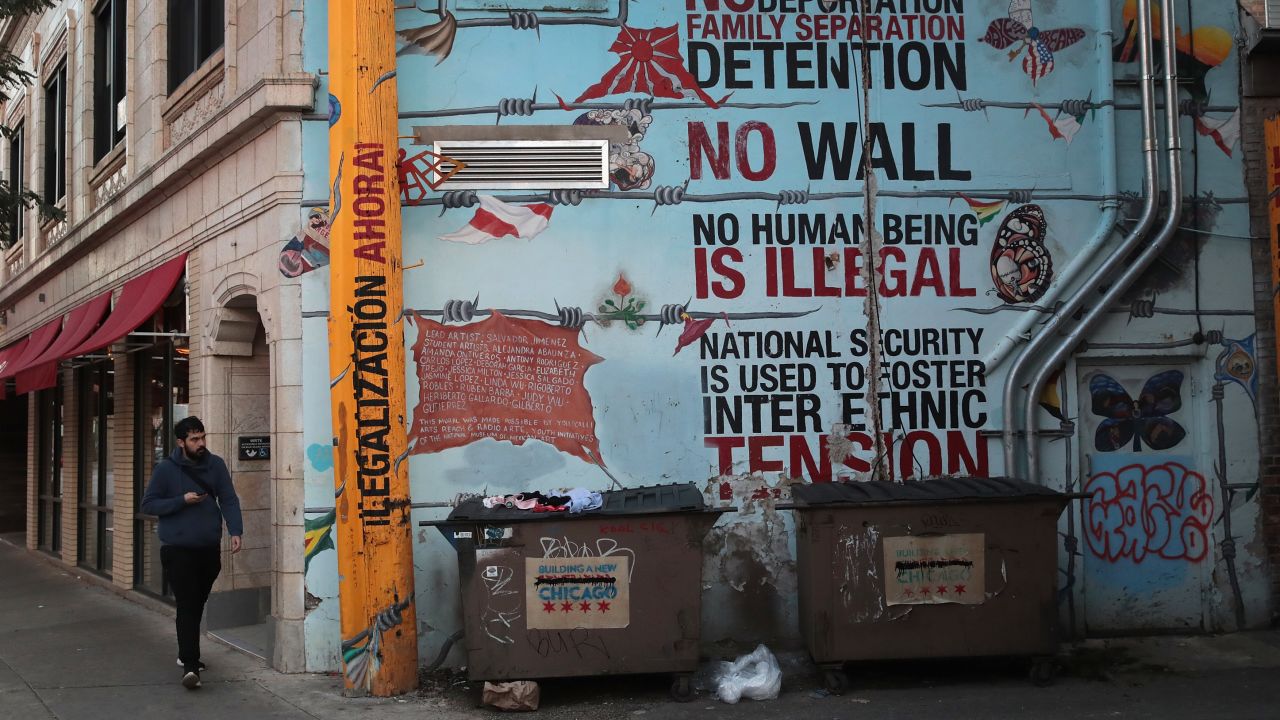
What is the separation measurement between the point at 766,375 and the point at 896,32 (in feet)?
9.13

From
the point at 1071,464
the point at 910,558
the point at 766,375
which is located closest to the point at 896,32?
the point at 766,375

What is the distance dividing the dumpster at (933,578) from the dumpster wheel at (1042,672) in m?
0.10

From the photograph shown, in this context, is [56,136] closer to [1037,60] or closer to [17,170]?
[17,170]

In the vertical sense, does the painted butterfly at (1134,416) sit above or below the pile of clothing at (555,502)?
above

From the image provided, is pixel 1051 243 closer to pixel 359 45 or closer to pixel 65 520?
pixel 359 45

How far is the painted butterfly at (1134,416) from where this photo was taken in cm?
816

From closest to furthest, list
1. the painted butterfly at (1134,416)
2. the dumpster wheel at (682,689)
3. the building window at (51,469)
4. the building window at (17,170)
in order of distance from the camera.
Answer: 1. the dumpster wheel at (682,689)
2. the painted butterfly at (1134,416)
3. the building window at (51,469)
4. the building window at (17,170)

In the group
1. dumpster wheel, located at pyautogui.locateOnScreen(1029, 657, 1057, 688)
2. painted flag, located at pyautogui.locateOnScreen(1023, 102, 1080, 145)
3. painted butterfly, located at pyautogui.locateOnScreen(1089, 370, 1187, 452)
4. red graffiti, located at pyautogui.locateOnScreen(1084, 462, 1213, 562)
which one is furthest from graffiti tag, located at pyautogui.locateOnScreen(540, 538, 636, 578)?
painted flag, located at pyautogui.locateOnScreen(1023, 102, 1080, 145)

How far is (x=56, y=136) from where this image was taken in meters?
15.4

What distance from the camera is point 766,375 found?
793 centimetres

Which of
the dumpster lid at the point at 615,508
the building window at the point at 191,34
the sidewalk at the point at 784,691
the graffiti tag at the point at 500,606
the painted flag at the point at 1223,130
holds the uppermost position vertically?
the building window at the point at 191,34

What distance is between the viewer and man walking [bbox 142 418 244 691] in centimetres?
701

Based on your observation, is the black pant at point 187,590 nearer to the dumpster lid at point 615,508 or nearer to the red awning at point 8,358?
the dumpster lid at point 615,508

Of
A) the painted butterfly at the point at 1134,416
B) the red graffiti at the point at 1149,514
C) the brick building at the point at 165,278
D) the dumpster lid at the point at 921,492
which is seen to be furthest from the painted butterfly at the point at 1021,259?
the brick building at the point at 165,278
